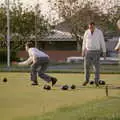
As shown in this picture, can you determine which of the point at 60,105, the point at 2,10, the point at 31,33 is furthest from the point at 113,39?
the point at 60,105

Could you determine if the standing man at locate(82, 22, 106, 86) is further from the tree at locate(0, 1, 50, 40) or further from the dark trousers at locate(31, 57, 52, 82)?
the tree at locate(0, 1, 50, 40)

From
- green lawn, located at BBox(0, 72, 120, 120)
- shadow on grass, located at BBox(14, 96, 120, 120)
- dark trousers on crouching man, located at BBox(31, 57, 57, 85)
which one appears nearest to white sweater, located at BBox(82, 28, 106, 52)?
green lawn, located at BBox(0, 72, 120, 120)

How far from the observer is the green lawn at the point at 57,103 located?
8476 mm

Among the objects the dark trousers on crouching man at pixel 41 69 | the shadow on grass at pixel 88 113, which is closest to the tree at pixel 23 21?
the dark trousers on crouching man at pixel 41 69

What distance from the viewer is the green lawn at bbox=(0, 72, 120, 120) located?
8.48 m

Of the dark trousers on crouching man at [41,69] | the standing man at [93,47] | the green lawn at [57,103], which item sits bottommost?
the green lawn at [57,103]

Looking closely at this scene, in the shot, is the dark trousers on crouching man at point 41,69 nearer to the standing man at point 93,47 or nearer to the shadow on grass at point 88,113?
the standing man at point 93,47

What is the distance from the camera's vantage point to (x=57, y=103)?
34.9 feet

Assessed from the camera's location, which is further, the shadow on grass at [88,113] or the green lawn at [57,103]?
the green lawn at [57,103]

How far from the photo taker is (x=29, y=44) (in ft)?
47.1

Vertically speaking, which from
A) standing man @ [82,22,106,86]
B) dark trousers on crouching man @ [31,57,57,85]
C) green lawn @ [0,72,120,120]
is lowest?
green lawn @ [0,72,120,120]


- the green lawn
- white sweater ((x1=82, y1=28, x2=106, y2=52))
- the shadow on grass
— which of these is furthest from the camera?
white sweater ((x1=82, y1=28, x2=106, y2=52))

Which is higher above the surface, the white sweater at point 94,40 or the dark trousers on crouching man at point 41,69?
the white sweater at point 94,40

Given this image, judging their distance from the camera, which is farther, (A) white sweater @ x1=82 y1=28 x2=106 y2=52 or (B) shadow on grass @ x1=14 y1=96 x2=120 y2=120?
(A) white sweater @ x1=82 y1=28 x2=106 y2=52
